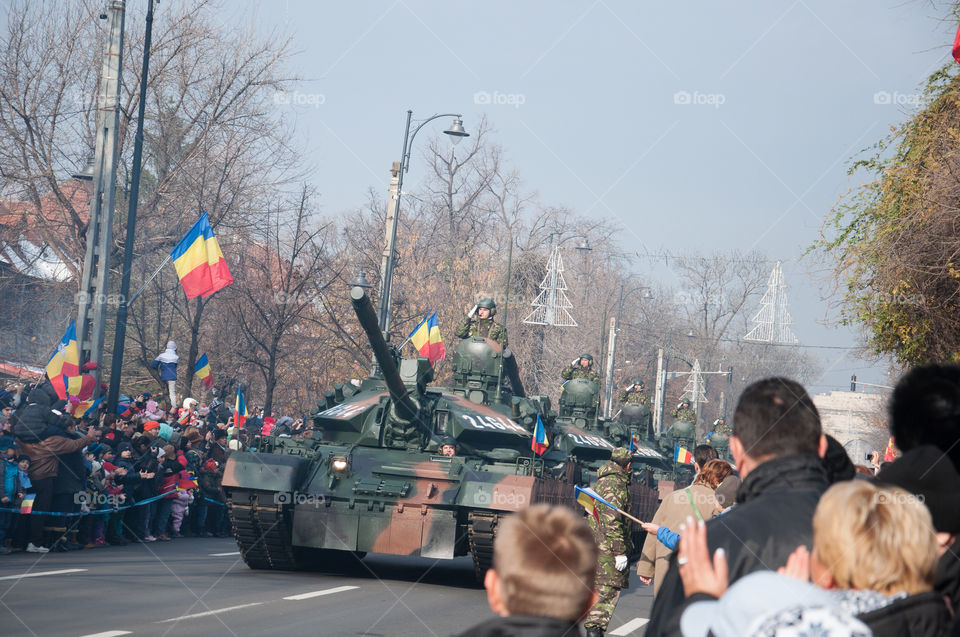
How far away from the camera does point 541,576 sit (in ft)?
9.89

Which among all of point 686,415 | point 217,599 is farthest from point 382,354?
point 686,415

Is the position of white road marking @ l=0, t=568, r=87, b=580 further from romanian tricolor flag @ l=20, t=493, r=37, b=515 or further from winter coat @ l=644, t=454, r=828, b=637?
winter coat @ l=644, t=454, r=828, b=637

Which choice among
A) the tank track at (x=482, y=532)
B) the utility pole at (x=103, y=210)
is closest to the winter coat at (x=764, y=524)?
the tank track at (x=482, y=532)

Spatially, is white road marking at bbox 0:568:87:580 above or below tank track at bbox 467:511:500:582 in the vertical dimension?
below

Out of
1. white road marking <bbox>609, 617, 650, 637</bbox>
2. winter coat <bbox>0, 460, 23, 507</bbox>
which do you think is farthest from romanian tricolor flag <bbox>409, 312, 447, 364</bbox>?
white road marking <bbox>609, 617, 650, 637</bbox>

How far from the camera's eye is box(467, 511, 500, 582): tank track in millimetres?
12945

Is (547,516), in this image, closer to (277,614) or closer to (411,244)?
(277,614)

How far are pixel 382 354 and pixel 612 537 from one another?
4818 millimetres

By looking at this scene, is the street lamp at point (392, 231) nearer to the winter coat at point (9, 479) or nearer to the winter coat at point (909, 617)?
the winter coat at point (9, 479)

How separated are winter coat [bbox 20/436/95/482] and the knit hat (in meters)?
11.9

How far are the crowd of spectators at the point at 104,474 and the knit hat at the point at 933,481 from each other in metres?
11.6

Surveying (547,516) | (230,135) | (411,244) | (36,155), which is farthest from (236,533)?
(411,244)

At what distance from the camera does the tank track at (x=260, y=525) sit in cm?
1328

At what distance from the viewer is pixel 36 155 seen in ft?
82.7
